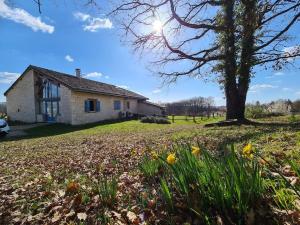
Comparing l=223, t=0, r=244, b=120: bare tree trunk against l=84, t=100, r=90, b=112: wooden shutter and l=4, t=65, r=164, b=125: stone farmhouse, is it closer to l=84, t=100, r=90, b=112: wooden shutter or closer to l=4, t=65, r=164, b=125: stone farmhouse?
l=4, t=65, r=164, b=125: stone farmhouse

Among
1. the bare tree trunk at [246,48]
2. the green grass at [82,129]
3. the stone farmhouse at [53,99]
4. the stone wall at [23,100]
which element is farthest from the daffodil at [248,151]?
the stone wall at [23,100]

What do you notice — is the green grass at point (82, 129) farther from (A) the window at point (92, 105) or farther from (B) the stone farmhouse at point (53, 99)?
(A) the window at point (92, 105)

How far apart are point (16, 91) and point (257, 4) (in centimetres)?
2595

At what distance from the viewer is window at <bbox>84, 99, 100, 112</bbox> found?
26.9 meters

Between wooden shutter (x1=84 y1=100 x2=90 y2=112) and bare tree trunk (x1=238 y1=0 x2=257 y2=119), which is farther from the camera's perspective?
wooden shutter (x1=84 y1=100 x2=90 y2=112)

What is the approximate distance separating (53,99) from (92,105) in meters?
4.01

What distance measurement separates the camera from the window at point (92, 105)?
88.4 feet

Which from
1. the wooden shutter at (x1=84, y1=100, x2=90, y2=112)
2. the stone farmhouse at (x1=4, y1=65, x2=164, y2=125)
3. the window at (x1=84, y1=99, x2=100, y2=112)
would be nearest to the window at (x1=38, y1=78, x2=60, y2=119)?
the stone farmhouse at (x1=4, y1=65, x2=164, y2=125)

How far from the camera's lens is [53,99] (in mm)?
26328

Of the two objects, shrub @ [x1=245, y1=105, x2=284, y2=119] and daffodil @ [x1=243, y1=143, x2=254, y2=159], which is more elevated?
shrub @ [x1=245, y1=105, x2=284, y2=119]

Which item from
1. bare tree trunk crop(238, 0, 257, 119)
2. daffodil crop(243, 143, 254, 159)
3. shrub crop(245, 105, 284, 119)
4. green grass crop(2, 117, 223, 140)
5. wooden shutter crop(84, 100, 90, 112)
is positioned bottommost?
green grass crop(2, 117, 223, 140)

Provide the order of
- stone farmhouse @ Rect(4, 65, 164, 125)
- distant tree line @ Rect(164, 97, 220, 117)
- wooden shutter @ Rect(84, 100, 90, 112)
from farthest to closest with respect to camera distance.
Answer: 1. distant tree line @ Rect(164, 97, 220, 117)
2. wooden shutter @ Rect(84, 100, 90, 112)
3. stone farmhouse @ Rect(4, 65, 164, 125)

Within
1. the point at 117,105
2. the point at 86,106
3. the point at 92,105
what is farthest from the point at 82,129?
the point at 117,105

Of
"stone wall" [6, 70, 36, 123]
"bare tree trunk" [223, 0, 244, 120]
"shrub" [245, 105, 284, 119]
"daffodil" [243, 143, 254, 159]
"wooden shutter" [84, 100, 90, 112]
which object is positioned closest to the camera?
"daffodil" [243, 143, 254, 159]
